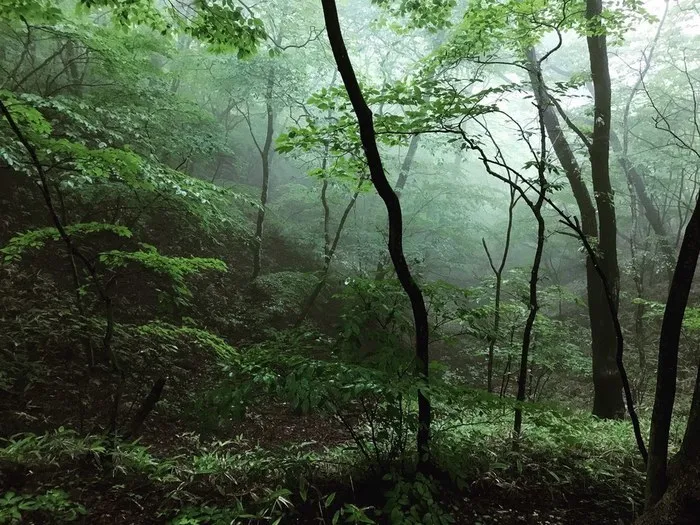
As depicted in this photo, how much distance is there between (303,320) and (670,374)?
26.1ft

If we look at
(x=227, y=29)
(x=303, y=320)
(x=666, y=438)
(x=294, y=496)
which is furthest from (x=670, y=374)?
(x=303, y=320)

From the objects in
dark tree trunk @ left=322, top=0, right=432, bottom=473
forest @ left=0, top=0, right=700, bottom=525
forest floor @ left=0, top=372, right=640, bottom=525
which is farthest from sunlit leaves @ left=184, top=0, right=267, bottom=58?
forest floor @ left=0, top=372, right=640, bottom=525

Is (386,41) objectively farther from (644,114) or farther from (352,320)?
(352,320)

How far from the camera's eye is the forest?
270 cm

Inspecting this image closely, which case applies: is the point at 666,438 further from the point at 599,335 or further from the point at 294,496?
the point at 599,335

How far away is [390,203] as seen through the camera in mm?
2740

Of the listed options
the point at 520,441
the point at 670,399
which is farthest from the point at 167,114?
the point at 670,399

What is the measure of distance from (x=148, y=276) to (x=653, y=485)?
8402 mm

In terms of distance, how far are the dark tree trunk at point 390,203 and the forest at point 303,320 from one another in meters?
0.02

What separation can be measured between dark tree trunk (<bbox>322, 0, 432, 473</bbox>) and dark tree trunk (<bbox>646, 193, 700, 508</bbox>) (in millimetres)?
1250

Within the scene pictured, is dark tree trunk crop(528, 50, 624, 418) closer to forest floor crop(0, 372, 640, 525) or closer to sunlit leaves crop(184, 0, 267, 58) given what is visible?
forest floor crop(0, 372, 640, 525)

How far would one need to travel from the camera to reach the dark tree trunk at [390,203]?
2.53m

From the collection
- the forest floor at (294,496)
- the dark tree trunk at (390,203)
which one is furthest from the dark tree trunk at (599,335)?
the dark tree trunk at (390,203)

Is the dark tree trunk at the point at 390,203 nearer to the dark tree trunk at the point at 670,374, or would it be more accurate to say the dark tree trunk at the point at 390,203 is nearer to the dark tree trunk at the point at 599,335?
the dark tree trunk at the point at 670,374
